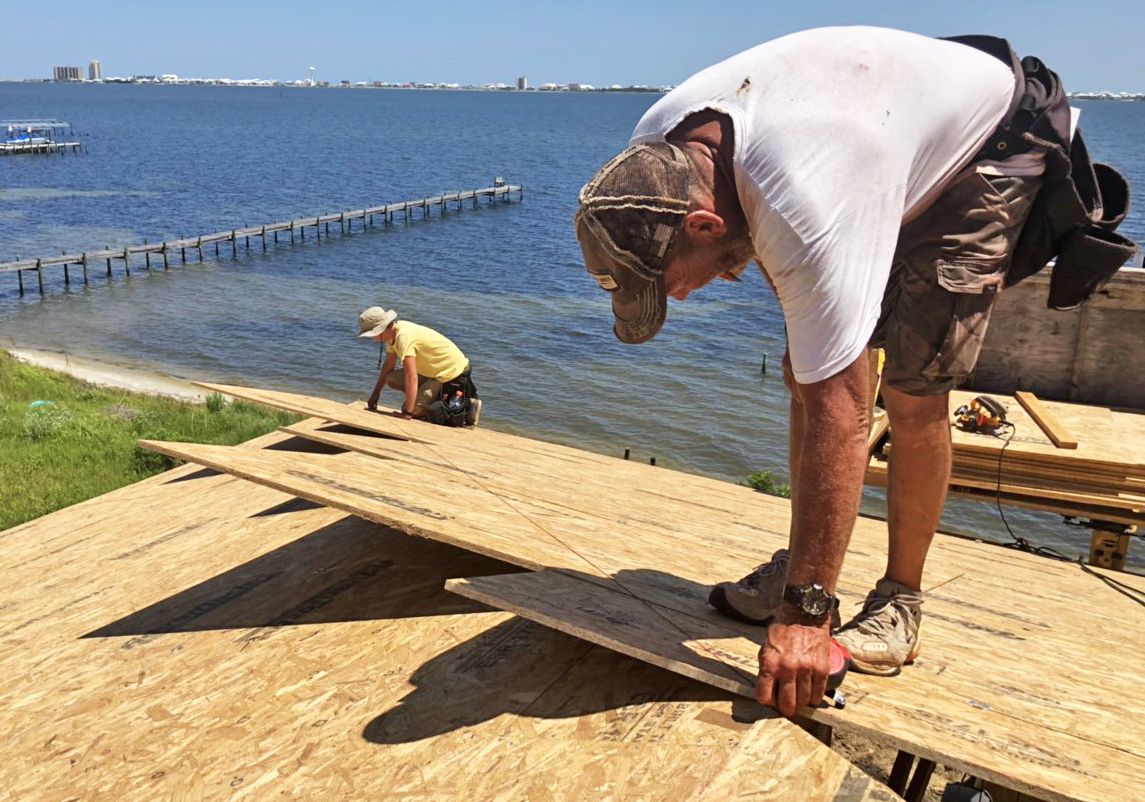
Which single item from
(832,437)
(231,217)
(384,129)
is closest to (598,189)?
(832,437)

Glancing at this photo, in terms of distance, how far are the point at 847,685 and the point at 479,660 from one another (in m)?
1.36

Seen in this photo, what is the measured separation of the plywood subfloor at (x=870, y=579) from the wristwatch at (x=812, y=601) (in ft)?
0.96

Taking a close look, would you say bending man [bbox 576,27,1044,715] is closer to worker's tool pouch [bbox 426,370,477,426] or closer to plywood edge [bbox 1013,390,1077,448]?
plywood edge [bbox 1013,390,1077,448]

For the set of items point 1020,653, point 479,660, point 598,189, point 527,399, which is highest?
point 598,189

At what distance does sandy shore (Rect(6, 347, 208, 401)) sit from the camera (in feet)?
63.4

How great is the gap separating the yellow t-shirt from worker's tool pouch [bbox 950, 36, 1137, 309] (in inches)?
252

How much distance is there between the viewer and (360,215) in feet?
149

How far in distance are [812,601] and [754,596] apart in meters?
0.58

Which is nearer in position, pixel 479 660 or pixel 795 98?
pixel 795 98

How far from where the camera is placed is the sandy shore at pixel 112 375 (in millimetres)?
19312

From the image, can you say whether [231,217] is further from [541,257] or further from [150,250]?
[541,257]

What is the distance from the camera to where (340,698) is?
3.46m

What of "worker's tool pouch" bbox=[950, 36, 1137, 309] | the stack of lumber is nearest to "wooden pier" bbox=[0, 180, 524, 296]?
the stack of lumber

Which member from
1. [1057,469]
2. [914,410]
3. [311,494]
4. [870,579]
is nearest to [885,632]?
[914,410]
